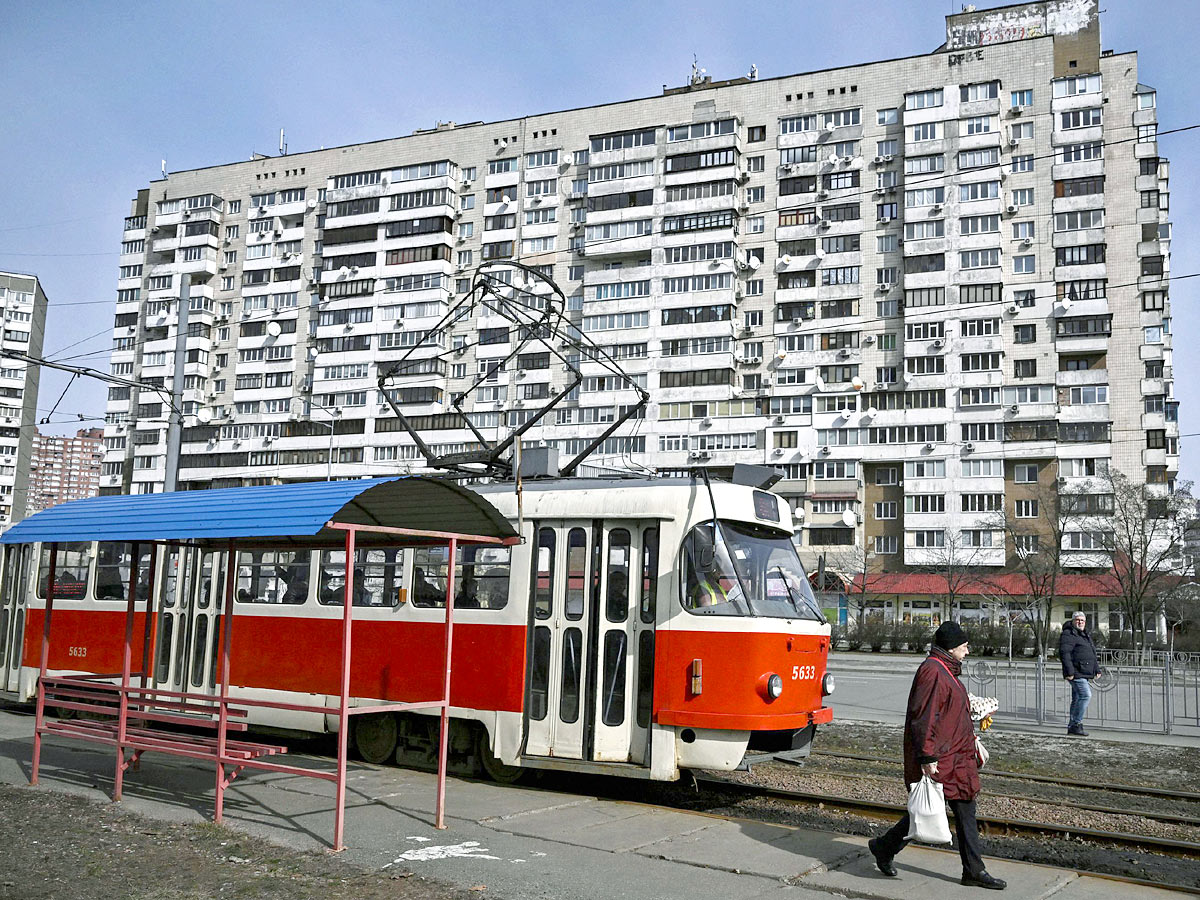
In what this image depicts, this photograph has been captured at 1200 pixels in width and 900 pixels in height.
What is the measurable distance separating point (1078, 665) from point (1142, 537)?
43591 millimetres

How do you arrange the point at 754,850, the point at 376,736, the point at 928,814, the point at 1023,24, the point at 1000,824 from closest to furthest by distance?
the point at 928,814 → the point at 754,850 → the point at 1000,824 → the point at 376,736 → the point at 1023,24

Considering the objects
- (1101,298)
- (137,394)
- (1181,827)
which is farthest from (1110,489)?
(137,394)

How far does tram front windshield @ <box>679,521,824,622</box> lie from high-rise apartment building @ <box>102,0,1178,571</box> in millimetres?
50179

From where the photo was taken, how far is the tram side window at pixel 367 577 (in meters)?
12.0

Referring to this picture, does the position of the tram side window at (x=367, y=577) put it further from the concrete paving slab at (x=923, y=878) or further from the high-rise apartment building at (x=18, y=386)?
the high-rise apartment building at (x=18, y=386)

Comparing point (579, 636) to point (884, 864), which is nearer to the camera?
point (884, 864)

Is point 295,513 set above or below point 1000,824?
above

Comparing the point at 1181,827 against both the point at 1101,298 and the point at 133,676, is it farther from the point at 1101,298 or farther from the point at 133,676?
the point at 1101,298

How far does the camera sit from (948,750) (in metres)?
7.67

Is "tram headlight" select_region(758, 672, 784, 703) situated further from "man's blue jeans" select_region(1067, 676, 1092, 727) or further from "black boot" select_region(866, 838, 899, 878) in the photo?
"man's blue jeans" select_region(1067, 676, 1092, 727)

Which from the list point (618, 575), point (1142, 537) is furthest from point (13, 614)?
point (1142, 537)

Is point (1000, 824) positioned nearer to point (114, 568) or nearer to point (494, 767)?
point (494, 767)

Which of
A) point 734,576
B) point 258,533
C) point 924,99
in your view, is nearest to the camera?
point 258,533

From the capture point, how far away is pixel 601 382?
71.7m
